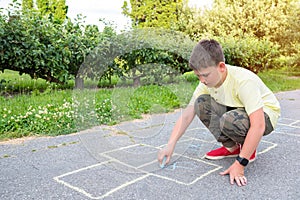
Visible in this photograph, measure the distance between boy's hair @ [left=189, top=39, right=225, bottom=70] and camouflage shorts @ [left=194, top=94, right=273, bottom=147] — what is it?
37 cm

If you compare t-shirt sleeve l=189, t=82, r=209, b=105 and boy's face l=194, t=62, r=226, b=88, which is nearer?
boy's face l=194, t=62, r=226, b=88

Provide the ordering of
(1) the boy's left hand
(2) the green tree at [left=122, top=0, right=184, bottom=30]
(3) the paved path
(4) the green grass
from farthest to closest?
(2) the green tree at [left=122, top=0, right=184, bottom=30]
(4) the green grass
(1) the boy's left hand
(3) the paved path

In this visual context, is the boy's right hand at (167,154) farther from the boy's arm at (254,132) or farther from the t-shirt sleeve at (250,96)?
the t-shirt sleeve at (250,96)

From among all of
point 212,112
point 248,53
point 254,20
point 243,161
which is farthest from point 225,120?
point 254,20

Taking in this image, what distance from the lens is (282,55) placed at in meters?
10.1

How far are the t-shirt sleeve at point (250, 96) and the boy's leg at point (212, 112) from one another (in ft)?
0.99

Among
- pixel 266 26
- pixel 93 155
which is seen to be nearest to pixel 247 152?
pixel 93 155

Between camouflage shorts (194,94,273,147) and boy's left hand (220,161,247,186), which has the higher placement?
camouflage shorts (194,94,273,147)

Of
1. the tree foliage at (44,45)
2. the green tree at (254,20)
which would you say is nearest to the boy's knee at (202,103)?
the tree foliage at (44,45)

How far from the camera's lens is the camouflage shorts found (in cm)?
212

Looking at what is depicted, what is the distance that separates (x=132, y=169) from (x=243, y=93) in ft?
2.89

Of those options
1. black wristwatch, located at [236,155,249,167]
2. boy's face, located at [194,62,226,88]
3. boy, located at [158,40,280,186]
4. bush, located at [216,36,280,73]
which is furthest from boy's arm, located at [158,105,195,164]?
bush, located at [216,36,280,73]

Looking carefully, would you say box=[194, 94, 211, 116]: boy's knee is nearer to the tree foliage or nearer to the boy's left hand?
the boy's left hand

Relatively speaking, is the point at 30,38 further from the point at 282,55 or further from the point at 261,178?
the point at 282,55
